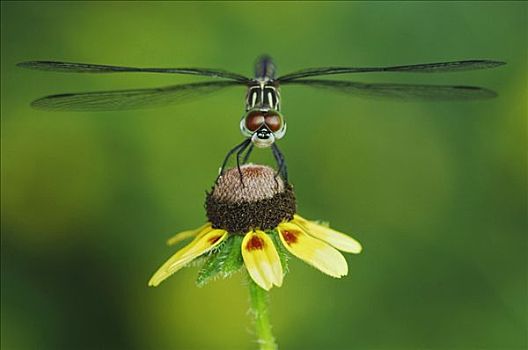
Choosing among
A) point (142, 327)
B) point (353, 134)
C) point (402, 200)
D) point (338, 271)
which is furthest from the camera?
point (353, 134)

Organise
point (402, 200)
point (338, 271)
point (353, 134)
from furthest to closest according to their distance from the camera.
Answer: point (353, 134) < point (402, 200) < point (338, 271)

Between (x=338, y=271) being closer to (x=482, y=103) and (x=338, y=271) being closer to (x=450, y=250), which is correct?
(x=450, y=250)

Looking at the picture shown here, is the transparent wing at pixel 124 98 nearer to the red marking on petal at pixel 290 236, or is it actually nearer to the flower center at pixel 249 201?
the flower center at pixel 249 201

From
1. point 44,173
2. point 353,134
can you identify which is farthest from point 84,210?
point 353,134

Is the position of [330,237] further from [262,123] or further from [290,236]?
[262,123]

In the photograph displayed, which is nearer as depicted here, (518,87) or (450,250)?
(450,250)

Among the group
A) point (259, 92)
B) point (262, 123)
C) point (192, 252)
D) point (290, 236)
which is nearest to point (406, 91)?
point (259, 92)

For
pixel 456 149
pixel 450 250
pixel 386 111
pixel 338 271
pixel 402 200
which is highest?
pixel 386 111

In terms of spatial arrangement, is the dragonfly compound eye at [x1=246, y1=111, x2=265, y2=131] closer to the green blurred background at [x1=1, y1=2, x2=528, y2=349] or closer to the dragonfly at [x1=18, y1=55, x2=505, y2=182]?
the dragonfly at [x1=18, y1=55, x2=505, y2=182]
